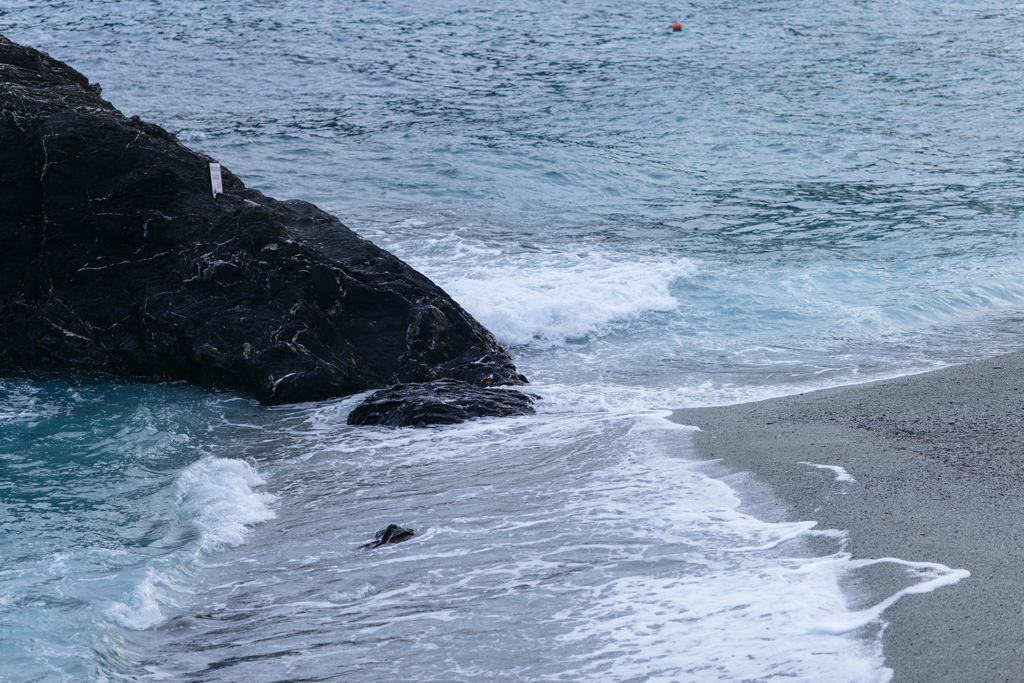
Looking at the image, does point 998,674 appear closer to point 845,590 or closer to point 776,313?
point 845,590

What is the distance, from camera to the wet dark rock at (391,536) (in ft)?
A: 15.6

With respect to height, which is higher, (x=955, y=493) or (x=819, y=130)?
(x=819, y=130)

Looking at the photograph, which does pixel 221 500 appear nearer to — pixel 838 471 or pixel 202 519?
pixel 202 519

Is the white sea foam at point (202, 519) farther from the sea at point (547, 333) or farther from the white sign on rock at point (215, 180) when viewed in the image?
the white sign on rock at point (215, 180)

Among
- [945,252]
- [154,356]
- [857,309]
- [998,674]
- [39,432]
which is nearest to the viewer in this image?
[998,674]

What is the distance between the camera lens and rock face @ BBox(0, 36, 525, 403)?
7.45m

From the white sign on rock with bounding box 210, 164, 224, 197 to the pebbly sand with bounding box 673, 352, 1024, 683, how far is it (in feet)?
15.9

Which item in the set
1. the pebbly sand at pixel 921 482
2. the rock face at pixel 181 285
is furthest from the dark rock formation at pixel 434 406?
the pebbly sand at pixel 921 482

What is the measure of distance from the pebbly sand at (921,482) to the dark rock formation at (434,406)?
53.5 inches

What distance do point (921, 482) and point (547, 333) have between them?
15.9 ft

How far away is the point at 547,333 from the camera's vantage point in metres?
9.17

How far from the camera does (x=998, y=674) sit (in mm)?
3121

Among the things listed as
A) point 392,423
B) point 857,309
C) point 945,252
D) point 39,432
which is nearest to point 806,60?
point 945,252

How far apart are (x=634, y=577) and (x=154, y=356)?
203 inches
